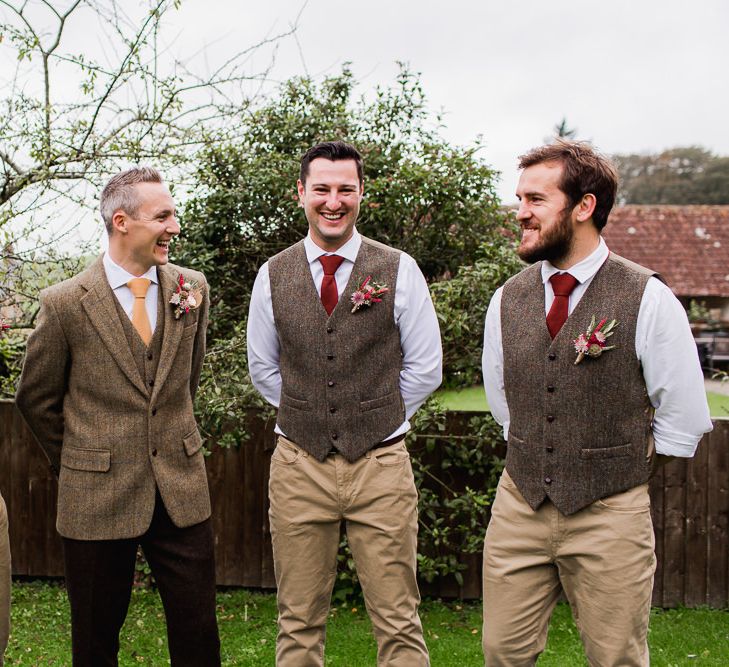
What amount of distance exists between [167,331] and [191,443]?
0.43 m

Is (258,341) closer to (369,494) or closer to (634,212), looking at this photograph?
(369,494)

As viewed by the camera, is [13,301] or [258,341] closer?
[258,341]

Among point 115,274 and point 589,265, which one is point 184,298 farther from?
point 589,265

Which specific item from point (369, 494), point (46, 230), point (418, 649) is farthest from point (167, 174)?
point (418, 649)

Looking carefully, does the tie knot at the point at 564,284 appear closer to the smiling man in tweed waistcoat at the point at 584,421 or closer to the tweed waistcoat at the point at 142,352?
the smiling man in tweed waistcoat at the point at 584,421

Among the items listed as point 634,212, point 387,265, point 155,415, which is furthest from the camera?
point 634,212

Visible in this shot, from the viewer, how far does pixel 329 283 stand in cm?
324

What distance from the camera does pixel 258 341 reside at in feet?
11.3

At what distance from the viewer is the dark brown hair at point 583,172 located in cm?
275

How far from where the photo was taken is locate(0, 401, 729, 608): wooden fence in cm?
508

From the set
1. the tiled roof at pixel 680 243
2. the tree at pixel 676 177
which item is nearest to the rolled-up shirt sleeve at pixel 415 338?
the tiled roof at pixel 680 243

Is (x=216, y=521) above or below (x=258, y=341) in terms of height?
below

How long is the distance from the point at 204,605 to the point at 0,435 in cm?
310

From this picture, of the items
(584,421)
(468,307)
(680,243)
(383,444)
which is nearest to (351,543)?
(383,444)
